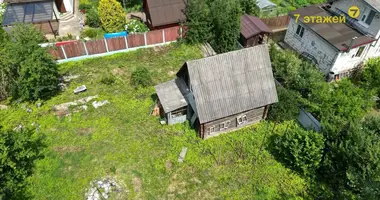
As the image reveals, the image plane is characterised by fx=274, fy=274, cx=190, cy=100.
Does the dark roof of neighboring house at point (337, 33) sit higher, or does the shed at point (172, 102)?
the dark roof of neighboring house at point (337, 33)

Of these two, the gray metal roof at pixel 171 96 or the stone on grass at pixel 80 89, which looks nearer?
the gray metal roof at pixel 171 96

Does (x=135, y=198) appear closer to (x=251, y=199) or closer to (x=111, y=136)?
(x=111, y=136)

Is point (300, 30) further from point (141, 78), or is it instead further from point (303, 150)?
point (141, 78)

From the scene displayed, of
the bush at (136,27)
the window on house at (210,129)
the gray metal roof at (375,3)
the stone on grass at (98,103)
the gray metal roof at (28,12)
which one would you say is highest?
the gray metal roof at (375,3)

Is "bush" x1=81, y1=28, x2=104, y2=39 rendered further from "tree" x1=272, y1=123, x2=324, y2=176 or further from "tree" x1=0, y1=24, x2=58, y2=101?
"tree" x1=272, y1=123, x2=324, y2=176

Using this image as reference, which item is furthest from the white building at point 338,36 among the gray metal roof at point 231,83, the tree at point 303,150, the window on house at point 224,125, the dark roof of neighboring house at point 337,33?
the window on house at point 224,125

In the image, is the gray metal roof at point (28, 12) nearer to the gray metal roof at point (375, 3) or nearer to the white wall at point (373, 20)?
the white wall at point (373, 20)

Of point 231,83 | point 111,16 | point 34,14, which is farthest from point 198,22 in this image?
point 34,14
